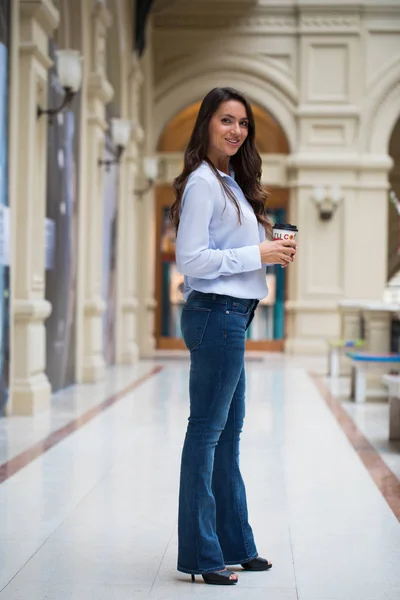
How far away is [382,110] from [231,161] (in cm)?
1284

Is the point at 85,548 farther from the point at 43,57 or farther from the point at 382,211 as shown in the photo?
the point at 382,211

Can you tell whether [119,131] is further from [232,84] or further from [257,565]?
[257,565]

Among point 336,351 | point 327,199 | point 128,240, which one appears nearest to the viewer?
point 336,351

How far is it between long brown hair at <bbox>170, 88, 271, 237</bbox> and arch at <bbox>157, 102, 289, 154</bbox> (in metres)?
14.4

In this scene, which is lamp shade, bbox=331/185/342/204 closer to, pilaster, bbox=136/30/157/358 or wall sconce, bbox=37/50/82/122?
pilaster, bbox=136/30/157/358

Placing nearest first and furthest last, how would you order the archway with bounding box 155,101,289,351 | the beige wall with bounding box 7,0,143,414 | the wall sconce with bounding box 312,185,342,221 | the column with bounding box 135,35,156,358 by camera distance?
1. the beige wall with bounding box 7,0,143,414
2. the column with bounding box 135,35,156,358
3. the wall sconce with bounding box 312,185,342,221
4. the archway with bounding box 155,101,289,351

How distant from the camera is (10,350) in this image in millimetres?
6914

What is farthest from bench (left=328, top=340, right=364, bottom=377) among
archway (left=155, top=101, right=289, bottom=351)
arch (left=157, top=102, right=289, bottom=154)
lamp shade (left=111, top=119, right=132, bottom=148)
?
arch (left=157, top=102, right=289, bottom=154)

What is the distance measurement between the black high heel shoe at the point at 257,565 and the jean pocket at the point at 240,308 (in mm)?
831

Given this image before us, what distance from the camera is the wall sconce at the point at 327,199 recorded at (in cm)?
1493

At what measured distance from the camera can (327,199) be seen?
15.0m

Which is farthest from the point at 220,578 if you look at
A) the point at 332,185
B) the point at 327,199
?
the point at 332,185

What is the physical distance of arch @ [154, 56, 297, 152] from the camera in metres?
15.3

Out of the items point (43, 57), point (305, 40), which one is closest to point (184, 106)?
point (305, 40)
